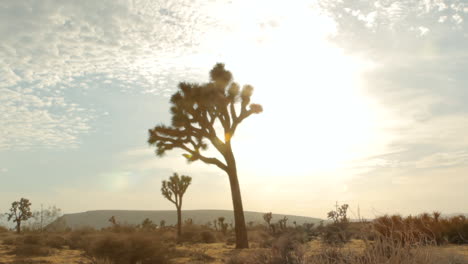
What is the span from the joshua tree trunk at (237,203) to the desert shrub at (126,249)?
19.9 feet

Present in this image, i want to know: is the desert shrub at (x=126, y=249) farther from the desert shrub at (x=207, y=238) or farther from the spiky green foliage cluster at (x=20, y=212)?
the spiky green foliage cluster at (x=20, y=212)

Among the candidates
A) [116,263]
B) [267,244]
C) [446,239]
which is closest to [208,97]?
[267,244]

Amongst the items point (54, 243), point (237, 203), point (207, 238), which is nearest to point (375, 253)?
point (237, 203)

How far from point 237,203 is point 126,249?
707 centimetres

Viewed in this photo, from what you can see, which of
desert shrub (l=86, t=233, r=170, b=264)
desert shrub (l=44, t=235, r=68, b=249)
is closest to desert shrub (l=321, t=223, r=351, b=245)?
desert shrub (l=86, t=233, r=170, b=264)

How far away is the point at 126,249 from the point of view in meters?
9.38

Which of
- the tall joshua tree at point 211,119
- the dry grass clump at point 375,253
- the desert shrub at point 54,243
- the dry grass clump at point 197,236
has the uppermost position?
the tall joshua tree at point 211,119

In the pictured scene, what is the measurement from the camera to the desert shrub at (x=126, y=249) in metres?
9.27

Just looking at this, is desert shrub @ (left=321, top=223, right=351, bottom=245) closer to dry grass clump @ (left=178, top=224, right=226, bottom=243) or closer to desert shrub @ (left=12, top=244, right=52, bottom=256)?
dry grass clump @ (left=178, top=224, right=226, bottom=243)

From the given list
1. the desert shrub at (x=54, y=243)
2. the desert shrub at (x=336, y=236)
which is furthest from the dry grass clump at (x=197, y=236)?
the desert shrub at (x=336, y=236)

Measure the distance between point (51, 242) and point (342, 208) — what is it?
2703 cm

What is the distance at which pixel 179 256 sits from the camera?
1225 cm

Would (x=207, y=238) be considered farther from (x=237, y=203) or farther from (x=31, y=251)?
(x=31, y=251)

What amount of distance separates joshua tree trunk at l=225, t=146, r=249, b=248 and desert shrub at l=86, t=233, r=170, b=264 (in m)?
6.06
